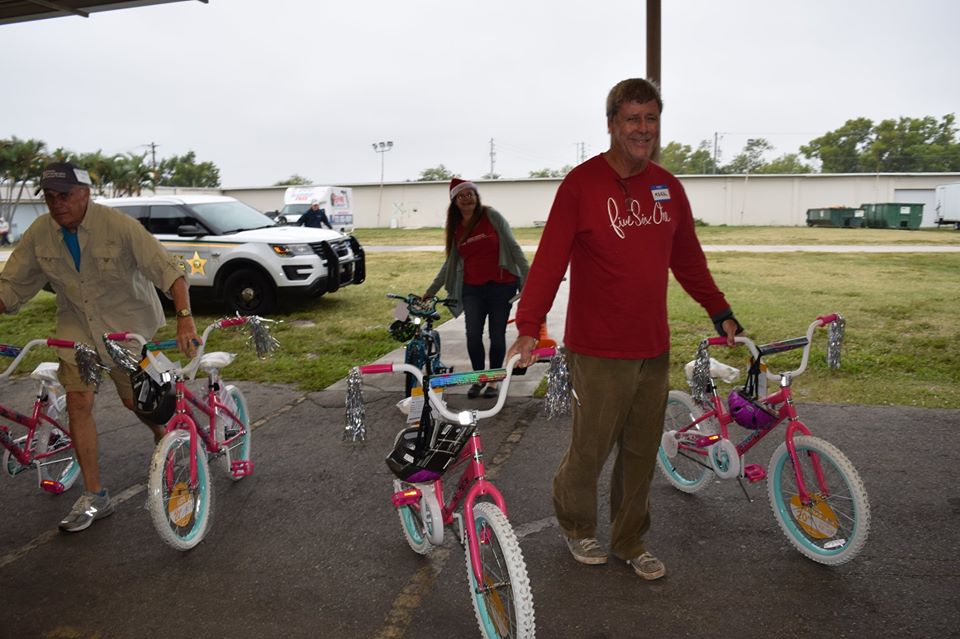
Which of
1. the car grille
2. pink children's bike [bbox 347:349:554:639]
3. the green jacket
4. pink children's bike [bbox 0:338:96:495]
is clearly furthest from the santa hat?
the car grille

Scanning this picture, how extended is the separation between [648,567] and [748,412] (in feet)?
3.34

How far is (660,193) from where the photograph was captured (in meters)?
3.23

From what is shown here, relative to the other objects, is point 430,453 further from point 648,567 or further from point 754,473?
point 754,473

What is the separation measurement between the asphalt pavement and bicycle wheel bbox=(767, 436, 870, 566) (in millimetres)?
114

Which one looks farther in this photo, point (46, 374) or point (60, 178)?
point (46, 374)

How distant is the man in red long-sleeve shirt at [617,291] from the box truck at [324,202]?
3507 cm

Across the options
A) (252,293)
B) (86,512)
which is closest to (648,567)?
(86,512)

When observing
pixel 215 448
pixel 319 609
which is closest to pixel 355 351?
pixel 215 448

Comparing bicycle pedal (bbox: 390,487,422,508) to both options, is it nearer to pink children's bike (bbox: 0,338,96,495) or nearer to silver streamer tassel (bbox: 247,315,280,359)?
silver streamer tassel (bbox: 247,315,280,359)

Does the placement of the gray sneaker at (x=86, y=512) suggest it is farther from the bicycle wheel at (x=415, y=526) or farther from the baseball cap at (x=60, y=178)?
the bicycle wheel at (x=415, y=526)

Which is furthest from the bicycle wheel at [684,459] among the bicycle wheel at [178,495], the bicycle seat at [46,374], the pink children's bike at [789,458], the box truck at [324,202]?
the box truck at [324,202]

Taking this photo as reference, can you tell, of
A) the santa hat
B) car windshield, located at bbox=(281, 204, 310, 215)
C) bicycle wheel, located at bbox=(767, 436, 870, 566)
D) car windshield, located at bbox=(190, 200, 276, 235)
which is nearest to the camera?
bicycle wheel, located at bbox=(767, 436, 870, 566)

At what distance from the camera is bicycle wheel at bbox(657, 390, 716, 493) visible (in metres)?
4.32

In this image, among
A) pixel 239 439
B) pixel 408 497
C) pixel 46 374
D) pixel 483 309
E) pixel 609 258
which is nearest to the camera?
pixel 609 258
